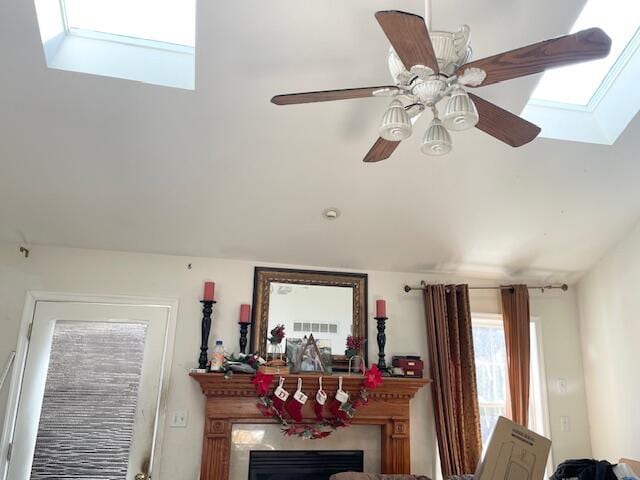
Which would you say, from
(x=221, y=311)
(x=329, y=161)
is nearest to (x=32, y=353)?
(x=221, y=311)

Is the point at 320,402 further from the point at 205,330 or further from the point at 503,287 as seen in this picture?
the point at 503,287

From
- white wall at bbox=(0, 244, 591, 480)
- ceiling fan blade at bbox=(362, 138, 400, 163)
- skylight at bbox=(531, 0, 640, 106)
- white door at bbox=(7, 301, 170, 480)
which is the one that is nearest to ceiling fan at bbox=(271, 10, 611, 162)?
ceiling fan blade at bbox=(362, 138, 400, 163)

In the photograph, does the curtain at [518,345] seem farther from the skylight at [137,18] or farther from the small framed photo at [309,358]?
the skylight at [137,18]

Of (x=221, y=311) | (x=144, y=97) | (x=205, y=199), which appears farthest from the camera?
(x=221, y=311)

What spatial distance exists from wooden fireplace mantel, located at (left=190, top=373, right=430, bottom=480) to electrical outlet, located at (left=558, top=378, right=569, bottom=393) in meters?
1.39

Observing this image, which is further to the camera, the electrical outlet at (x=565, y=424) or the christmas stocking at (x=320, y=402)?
the electrical outlet at (x=565, y=424)

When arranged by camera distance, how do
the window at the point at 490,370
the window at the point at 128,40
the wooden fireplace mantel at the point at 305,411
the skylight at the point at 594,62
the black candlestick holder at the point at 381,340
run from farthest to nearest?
the window at the point at 490,370
the black candlestick holder at the point at 381,340
the wooden fireplace mantel at the point at 305,411
the skylight at the point at 594,62
the window at the point at 128,40

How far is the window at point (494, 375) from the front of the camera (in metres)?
4.12

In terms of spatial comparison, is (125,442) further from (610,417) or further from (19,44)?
(610,417)

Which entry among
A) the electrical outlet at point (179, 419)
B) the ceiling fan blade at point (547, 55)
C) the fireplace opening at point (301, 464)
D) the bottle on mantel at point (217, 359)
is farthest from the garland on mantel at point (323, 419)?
the ceiling fan blade at point (547, 55)

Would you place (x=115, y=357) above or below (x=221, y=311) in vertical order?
below

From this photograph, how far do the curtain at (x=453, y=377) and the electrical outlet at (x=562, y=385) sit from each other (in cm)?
90

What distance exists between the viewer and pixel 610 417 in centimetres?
395

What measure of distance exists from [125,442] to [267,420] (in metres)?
0.99
